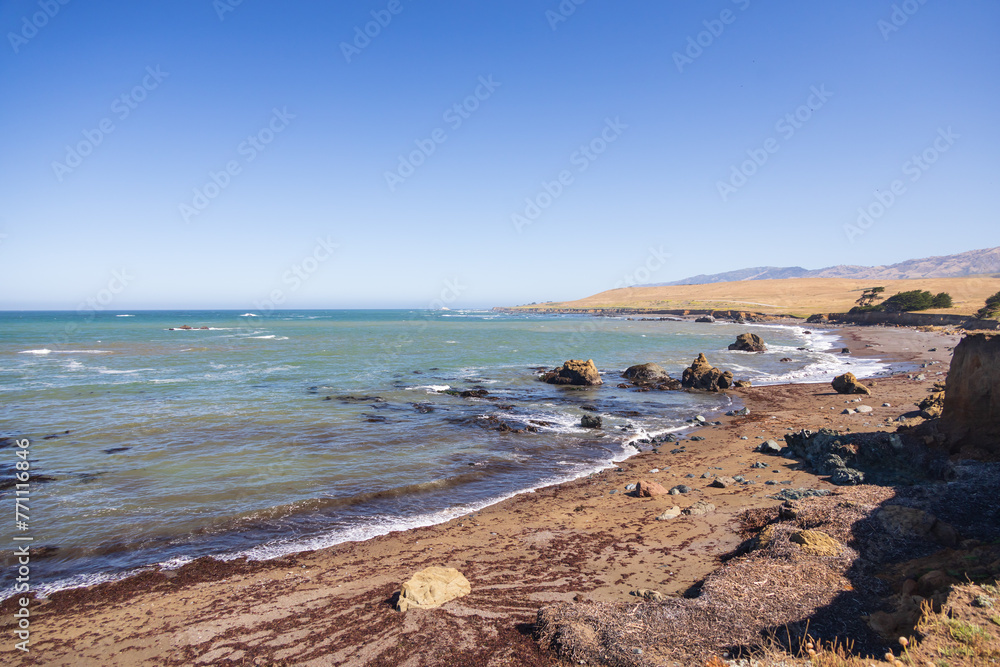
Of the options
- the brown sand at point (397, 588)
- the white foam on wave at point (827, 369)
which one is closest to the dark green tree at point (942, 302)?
the white foam on wave at point (827, 369)

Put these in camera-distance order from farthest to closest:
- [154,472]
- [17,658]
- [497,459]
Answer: [497,459] < [154,472] < [17,658]

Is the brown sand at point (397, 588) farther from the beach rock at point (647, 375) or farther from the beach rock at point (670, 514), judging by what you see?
the beach rock at point (647, 375)

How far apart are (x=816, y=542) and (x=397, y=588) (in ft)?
20.9

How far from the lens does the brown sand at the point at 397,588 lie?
6.11 metres

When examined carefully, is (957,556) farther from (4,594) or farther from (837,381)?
(837,381)

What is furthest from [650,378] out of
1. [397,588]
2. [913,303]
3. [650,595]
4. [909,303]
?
[909,303]

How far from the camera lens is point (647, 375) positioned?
29.4 m

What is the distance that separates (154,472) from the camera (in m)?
13.4

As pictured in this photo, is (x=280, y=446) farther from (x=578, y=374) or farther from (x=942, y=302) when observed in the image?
(x=942, y=302)

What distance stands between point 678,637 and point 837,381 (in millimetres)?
24204

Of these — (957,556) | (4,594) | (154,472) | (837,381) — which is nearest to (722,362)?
(837,381)

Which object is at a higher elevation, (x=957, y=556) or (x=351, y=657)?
(x=957, y=556)

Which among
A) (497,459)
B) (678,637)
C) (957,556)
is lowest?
(497,459)

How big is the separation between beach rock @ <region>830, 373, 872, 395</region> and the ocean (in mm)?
4796
